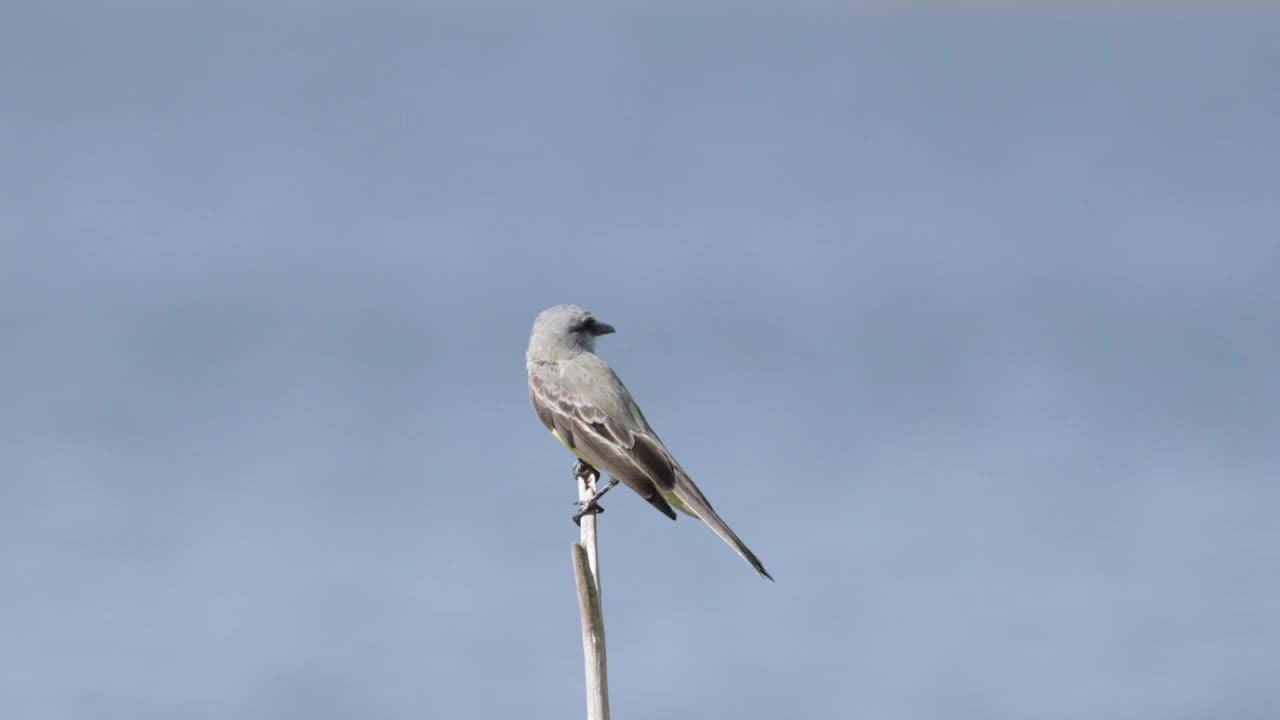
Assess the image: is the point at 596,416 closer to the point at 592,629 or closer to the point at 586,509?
the point at 586,509

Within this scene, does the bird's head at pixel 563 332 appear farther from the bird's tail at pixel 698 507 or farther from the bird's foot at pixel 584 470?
the bird's tail at pixel 698 507

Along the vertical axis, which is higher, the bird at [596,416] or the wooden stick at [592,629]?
the bird at [596,416]

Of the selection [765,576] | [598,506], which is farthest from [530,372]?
[765,576]

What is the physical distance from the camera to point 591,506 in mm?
12062

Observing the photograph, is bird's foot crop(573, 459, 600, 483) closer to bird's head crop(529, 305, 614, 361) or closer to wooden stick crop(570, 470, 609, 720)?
bird's head crop(529, 305, 614, 361)

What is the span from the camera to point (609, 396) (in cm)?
1588

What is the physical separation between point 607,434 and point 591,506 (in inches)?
128

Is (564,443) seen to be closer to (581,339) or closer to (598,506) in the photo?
(581,339)

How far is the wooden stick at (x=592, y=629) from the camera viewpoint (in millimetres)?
9008

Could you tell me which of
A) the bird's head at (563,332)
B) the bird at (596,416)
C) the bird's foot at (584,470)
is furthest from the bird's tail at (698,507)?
the bird's head at (563,332)

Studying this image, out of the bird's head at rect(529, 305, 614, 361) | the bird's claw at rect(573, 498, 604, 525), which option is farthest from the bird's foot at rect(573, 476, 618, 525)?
the bird's head at rect(529, 305, 614, 361)

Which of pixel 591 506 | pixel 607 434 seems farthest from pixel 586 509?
pixel 607 434

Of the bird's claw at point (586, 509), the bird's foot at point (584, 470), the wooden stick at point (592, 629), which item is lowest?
the wooden stick at point (592, 629)

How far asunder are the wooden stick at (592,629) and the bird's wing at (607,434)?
4.01 m
